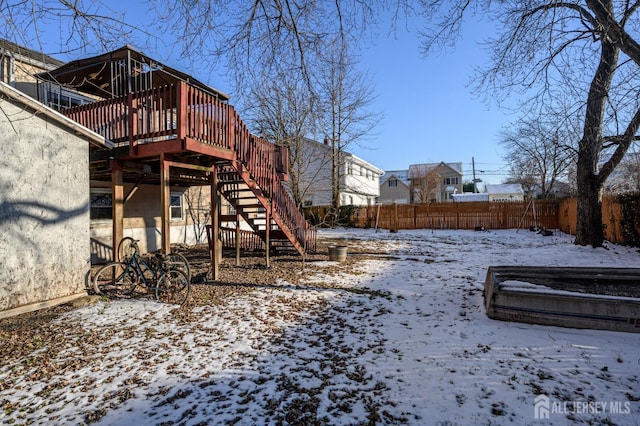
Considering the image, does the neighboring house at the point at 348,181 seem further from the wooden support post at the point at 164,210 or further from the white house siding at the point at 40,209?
the white house siding at the point at 40,209

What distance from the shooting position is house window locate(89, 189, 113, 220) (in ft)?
32.5

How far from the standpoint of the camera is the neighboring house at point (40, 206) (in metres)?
5.03

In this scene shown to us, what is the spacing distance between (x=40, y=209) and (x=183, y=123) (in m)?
2.72

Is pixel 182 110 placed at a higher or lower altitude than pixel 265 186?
higher

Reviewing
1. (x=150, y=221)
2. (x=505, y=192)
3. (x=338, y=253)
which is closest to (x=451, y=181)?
(x=505, y=192)

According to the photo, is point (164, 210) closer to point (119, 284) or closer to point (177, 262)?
point (177, 262)

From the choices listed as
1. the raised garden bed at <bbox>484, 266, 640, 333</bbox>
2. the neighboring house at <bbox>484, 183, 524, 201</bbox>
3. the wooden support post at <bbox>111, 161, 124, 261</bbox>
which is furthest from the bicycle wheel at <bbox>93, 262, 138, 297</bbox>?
the neighboring house at <bbox>484, 183, 524, 201</bbox>

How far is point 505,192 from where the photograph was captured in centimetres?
4828

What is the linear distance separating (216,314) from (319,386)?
2.75 m

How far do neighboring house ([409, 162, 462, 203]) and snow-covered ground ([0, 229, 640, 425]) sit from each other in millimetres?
39884

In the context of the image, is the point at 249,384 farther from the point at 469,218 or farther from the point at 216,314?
the point at 469,218

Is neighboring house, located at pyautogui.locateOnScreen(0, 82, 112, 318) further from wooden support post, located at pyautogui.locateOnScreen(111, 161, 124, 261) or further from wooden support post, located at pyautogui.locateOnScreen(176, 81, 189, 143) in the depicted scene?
wooden support post, located at pyautogui.locateOnScreen(176, 81, 189, 143)

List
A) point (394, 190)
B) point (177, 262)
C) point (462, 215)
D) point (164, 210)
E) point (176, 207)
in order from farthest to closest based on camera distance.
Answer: point (394, 190)
point (462, 215)
point (176, 207)
point (164, 210)
point (177, 262)

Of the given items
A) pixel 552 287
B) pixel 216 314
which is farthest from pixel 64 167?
pixel 552 287
